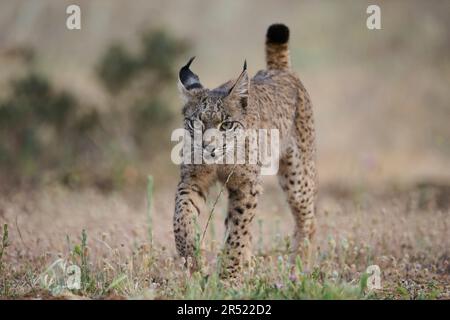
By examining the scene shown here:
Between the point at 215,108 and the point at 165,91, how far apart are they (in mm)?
11402

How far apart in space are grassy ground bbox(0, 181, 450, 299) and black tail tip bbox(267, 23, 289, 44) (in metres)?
2.06

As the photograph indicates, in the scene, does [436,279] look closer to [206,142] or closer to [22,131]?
[206,142]

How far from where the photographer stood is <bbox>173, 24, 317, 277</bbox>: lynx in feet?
27.4

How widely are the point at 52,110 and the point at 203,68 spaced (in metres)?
9.19

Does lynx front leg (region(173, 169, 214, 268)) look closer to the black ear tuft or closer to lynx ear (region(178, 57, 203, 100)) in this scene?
lynx ear (region(178, 57, 203, 100))

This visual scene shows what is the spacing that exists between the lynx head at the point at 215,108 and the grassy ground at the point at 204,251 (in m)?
1.17

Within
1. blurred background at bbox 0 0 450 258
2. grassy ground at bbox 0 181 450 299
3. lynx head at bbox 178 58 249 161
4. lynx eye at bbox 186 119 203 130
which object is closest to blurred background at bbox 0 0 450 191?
blurred background at bbox 0 0 450 258

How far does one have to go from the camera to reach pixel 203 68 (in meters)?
27.6

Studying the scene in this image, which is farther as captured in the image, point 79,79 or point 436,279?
point 79,79

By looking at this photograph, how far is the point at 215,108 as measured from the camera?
834cm

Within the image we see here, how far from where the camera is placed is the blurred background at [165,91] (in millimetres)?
15664

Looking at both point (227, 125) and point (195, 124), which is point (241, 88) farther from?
point (195, 124)

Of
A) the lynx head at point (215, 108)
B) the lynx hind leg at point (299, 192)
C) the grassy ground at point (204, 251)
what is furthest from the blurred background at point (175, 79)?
the lynx head at point (215, 108)

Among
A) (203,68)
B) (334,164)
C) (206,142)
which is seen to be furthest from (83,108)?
(206,142)
